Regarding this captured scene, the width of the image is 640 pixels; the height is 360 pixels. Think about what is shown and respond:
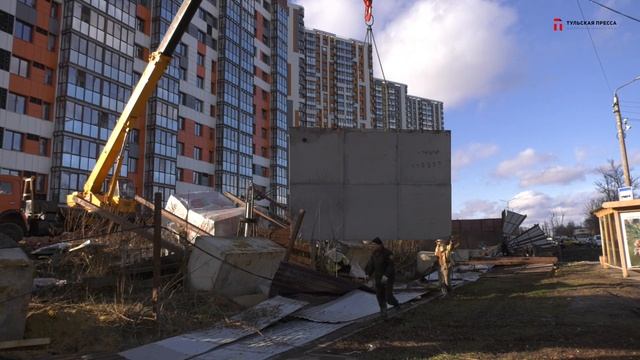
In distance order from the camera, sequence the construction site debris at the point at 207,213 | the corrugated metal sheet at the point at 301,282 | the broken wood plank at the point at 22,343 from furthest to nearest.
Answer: the construction site debris at the point at 207,213 → the corrugated metal sheet at the point at 301,282 → the broken wood plank at the point at 22,343

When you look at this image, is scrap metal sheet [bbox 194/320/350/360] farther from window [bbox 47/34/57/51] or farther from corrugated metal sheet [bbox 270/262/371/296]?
window [bbox 47/34/57/51]

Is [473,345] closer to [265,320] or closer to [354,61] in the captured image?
[265,320]

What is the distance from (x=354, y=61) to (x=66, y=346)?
4447 inches

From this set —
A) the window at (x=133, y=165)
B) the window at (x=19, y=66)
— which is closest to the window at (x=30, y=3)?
the window at (x=19, y=66)

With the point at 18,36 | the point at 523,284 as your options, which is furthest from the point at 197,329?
the point at 18,36

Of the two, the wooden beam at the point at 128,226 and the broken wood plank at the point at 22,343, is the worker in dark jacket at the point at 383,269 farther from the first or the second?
the broken wood plank at the point at 22,343

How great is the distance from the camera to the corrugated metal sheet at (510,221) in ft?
143

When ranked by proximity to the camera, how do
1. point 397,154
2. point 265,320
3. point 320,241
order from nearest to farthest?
point 265,320 < point 397,154 < point 320,241

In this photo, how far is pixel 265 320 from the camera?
420 inches

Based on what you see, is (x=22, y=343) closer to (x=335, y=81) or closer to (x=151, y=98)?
(x=151, y=98)

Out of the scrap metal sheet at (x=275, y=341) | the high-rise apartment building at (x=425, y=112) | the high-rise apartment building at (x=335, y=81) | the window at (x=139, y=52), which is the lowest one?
the scrap metal sheet at (x=275, y=341)

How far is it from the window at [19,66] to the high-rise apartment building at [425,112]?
63.6 meters

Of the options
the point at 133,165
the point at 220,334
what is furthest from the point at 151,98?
the point at 220,334

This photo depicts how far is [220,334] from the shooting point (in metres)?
9.66
